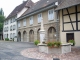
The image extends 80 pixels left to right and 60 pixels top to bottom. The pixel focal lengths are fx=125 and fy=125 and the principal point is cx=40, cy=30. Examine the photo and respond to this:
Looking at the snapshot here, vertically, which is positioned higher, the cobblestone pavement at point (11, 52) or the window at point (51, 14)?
the window at point (51, 14)

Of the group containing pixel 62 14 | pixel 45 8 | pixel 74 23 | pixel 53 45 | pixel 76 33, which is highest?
pixel 45 8

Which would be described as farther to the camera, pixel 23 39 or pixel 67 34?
pixel 23 39

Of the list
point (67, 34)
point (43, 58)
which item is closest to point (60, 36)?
point (67, 34)

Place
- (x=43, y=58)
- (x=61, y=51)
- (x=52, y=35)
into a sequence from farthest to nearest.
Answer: (x=52, y=35) < (x=61, y=51) < (x=43, y=58)

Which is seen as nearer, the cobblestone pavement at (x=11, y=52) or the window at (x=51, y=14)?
the cobblestone pavement at (x=11, y=52)

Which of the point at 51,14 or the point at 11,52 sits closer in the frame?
the point at 11,52

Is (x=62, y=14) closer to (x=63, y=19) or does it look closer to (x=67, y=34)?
(x=63, y=19)

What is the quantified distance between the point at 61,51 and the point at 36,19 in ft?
39.4

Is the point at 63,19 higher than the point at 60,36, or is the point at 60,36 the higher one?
the point at 63,19

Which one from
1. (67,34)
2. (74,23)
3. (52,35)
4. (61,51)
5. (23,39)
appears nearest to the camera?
(61,51)

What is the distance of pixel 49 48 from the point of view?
10.3 metres

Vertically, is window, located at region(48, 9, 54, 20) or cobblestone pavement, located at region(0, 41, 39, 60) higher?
window, located at region(48, 9, 54, 20)

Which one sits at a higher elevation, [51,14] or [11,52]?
[51,14]

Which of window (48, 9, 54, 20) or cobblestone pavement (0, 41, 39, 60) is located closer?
cobblestone pavement (0, 41, 39, 60)
